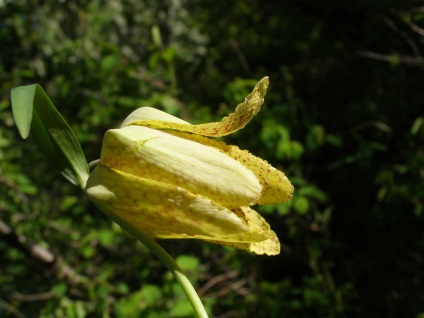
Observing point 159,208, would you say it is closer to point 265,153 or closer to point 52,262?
point 265,153

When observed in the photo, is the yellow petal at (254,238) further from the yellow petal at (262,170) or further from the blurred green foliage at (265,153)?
the blurred green foliage at (265,153)

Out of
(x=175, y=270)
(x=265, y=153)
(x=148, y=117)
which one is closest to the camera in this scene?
(x=175, y=270)

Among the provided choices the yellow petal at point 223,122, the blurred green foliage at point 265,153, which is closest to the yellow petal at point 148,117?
the yellow petal at point 223,122

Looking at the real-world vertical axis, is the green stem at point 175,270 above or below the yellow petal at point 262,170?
below

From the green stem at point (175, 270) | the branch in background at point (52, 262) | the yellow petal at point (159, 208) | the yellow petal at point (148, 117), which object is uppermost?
the yellow petal at point (148, 117)

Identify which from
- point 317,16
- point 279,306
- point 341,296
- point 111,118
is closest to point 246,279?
point 279,306

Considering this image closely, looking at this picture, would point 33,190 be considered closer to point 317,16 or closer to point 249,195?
point 249,195

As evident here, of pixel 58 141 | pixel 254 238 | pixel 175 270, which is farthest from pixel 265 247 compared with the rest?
pixel 58 141

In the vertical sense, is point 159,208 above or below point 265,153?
above
